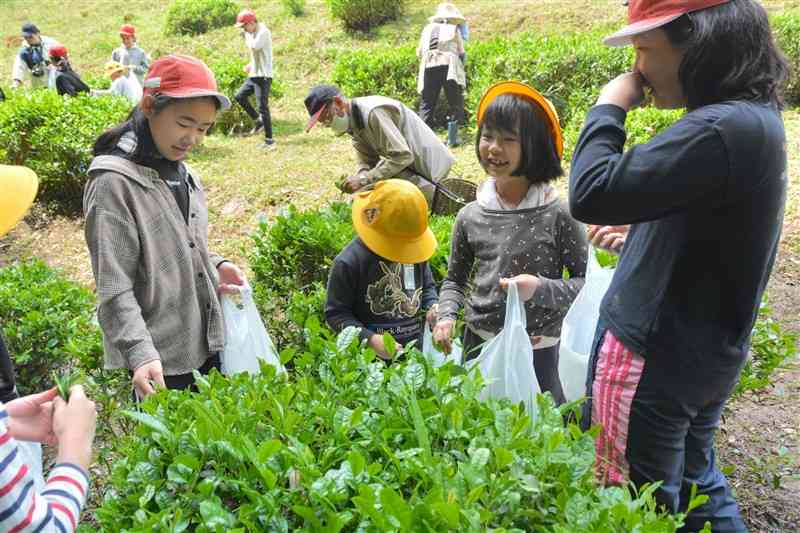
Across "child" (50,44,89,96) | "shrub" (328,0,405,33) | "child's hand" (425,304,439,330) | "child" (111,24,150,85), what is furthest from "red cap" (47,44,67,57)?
"child's hand" (425,304,439,330)

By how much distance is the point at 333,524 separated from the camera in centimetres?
117

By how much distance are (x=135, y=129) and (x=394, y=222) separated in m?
0.92

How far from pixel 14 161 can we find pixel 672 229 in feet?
24.5

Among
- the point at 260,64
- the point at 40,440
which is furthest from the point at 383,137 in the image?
the point at 260,64

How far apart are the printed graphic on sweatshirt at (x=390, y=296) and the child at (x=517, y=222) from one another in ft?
0.87

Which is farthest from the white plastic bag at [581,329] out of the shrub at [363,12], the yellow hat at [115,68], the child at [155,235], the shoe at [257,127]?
the shrub at [363,12]

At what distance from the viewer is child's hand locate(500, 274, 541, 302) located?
83.6 inches

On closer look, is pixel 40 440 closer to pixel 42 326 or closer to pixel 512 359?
pixel 512 359

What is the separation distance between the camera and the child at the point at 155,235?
2088 millimetres

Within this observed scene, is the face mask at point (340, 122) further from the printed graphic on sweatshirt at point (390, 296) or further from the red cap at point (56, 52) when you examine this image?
the red cap at point (56, 52)

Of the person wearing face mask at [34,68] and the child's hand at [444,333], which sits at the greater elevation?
the person wearing face mask at [34,68]

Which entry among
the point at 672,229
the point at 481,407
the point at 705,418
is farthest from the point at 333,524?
the point at 705,418

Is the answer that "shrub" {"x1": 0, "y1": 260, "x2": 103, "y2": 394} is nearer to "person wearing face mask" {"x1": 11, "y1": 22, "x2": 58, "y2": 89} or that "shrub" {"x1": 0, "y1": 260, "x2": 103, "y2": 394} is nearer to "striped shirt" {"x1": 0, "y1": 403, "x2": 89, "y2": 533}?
"striped shirt" {"x1": 0, "y1": 403, "x2": 89, "y2": 533}

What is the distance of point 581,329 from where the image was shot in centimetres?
224
